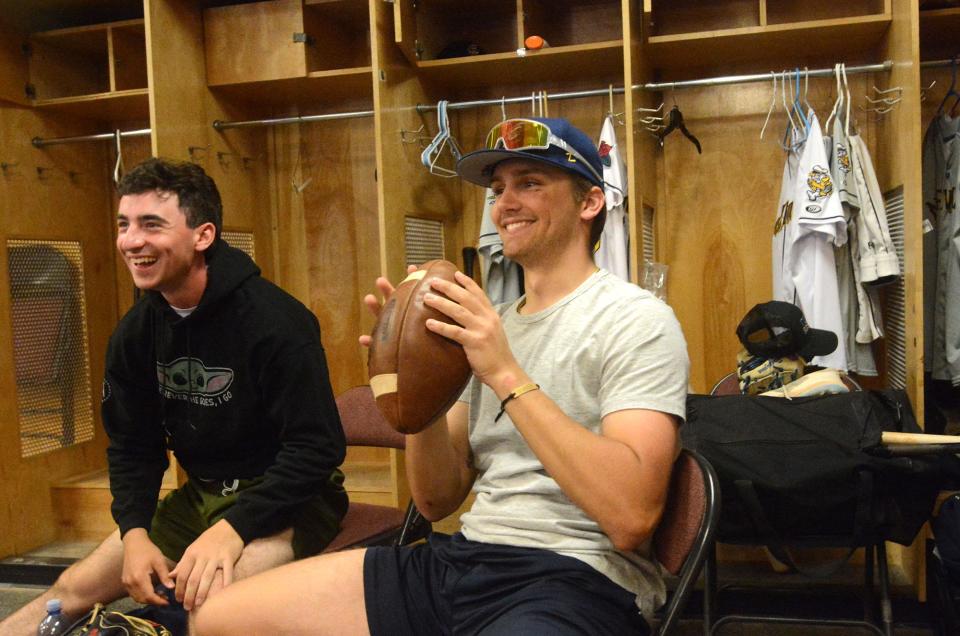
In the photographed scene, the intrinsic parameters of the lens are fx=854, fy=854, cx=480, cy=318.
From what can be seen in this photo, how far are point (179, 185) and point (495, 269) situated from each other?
4.56 ft

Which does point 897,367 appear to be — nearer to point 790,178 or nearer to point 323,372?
point 790,178

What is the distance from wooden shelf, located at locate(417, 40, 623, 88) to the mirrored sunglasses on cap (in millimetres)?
1675

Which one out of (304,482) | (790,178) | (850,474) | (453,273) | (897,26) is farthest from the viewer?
(790,178)

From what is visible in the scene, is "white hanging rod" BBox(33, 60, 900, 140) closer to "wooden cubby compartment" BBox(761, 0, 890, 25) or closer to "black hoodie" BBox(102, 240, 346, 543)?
"wooden cubby compartment" BBox(761, 0, 890, 25)

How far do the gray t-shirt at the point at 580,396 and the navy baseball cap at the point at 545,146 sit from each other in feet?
0.60

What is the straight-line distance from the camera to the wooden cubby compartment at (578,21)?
3273mm

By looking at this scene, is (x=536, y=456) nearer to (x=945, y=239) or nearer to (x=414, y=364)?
(x=414, y=364)

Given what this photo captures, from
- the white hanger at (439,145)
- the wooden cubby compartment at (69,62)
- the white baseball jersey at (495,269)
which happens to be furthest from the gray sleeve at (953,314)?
the wooden cubby compartment at (69,62)

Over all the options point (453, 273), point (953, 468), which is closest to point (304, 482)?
point (453, 273)

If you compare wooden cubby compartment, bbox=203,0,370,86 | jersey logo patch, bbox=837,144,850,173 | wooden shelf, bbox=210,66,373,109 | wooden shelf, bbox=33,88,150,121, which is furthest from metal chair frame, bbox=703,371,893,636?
wooden shelf, bbox=33,88,150,121

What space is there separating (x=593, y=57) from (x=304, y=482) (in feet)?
6.67

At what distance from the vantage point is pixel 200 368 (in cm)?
174

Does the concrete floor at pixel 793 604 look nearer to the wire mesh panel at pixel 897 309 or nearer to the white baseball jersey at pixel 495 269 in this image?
the wire mesh panel at pixel 897 309

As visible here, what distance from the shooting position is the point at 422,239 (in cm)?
311
